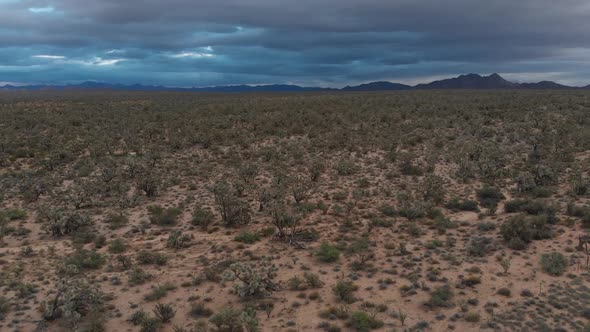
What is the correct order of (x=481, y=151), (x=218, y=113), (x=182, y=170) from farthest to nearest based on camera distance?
(x=218, y=113) → (x=481, y=151) → (x=182, y=170)

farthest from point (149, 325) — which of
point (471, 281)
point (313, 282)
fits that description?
point (471, 281)

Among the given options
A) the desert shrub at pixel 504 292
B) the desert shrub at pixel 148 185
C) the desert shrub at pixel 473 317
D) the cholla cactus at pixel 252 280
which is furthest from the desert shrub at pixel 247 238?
the desert shrub at pixel 504 292

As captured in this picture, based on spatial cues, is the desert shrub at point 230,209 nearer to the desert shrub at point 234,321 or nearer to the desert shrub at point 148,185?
the desert shrub at point 148,185

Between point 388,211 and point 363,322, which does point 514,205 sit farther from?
point 363,322

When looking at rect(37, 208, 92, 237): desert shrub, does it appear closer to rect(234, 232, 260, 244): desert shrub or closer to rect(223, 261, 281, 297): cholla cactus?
rect(234, 232, 260, 244): desert shrub

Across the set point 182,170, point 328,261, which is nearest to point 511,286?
point 328,261

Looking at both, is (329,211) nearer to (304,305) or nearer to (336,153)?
(304,305)
